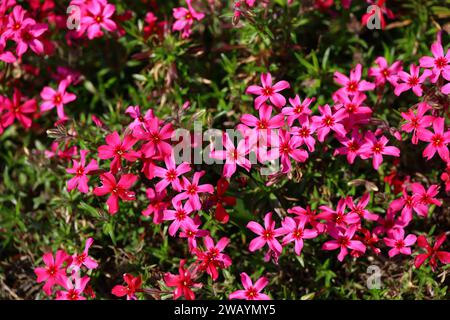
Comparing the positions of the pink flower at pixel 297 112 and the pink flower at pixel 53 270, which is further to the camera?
the pink flower at pixel 53 270

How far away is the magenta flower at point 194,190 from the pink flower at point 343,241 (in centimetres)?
63

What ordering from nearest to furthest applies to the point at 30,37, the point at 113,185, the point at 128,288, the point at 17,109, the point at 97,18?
the point at 113,185, the point at 128,288, the point at 30,37, the point at 97,18, the point at 17,109

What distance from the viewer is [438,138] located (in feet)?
8.73

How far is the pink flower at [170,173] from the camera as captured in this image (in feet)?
8.58

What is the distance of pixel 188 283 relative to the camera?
105 inches

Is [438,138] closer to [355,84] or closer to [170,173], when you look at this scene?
[355,84]

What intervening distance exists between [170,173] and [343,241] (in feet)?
2.97

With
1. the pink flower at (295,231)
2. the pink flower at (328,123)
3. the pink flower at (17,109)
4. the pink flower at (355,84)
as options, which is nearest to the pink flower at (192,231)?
the pink flower at (295,231)

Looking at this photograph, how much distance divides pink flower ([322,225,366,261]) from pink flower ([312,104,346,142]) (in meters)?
0.45

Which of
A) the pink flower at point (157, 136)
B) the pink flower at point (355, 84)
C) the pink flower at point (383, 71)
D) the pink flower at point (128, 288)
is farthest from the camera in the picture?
the pink flower at point (383, 71)

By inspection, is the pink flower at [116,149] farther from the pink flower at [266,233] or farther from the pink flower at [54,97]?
the pink flower at [54,97]

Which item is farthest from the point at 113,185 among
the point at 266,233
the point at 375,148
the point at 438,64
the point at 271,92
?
the point at 438,64

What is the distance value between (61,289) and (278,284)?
3.89 feet

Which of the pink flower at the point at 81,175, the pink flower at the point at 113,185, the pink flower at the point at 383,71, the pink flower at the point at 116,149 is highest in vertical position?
the pink flower at the point at 383,71
